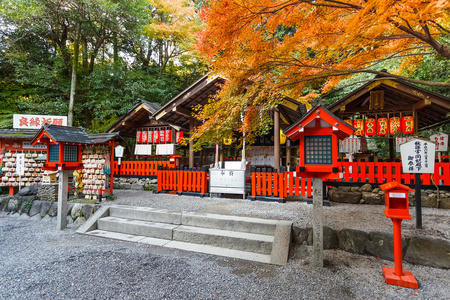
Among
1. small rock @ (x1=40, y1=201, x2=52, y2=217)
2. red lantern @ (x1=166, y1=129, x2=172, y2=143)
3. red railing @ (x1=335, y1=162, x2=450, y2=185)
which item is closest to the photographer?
red railing @ (x1=335, y1=162, x2=450, y2=185)

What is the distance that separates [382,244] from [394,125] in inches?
255

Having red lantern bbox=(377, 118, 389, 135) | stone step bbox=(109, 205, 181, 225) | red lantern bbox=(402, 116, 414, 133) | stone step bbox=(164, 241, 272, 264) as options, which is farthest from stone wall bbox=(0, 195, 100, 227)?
red lantern bbox=(402, 116, 414, 133)

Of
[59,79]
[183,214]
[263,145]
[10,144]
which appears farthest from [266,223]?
[59,79]

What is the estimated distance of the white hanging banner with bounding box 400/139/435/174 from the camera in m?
5.12

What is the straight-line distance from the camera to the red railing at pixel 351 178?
7.26 meters

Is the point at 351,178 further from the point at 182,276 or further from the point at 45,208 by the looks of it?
the point at 45,208

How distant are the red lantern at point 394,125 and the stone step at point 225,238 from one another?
7580mm

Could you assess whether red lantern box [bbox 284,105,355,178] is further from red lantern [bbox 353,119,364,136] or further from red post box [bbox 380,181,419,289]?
red lantern [bbox 353,119,364,136]

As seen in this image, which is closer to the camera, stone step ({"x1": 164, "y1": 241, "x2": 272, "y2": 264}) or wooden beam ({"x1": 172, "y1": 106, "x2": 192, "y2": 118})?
stone step ({"x1": 164, "y1": 241, "x2": 272, "y2": 264})

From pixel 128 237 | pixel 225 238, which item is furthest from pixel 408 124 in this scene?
pixel 128 237

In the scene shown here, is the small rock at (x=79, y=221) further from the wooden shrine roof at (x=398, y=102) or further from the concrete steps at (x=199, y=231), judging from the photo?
the wooden shrine roof at (x=398, y=102)

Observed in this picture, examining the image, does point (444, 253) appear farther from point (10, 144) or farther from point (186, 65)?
point (186, 65)

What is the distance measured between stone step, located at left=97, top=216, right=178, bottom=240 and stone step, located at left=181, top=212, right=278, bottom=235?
1.69ft

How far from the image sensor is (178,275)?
3820mm
